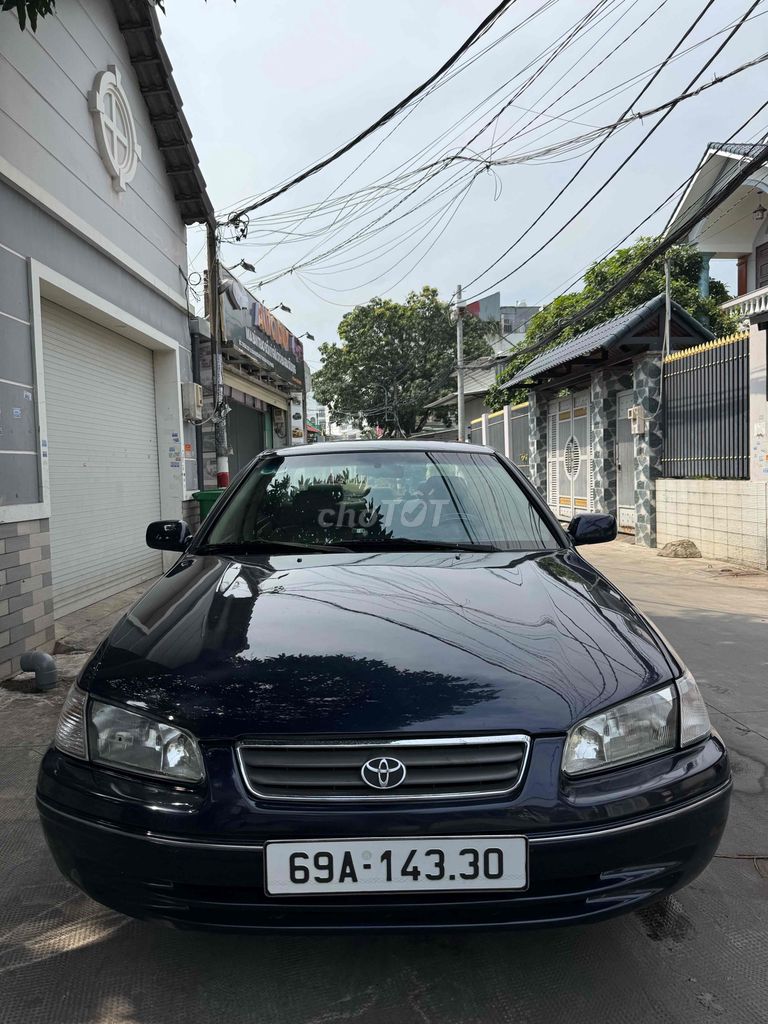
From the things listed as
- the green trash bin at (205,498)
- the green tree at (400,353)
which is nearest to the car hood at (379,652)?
the green trash bin at (205,498)

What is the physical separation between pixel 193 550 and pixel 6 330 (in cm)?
276

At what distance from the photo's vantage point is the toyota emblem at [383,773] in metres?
1.51

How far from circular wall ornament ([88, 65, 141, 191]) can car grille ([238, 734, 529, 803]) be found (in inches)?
259

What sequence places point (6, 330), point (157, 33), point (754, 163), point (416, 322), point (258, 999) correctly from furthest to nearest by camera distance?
point (416, 322), point (157, 33), point (754, 163), point (6, 330), point (258, 999)

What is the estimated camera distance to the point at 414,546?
2.64m

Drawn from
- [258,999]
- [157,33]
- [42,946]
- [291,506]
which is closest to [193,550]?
[291,506]

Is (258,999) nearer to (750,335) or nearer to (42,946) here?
(42,946)

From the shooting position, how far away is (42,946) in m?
1.92

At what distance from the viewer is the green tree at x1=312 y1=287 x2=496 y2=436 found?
35531 mm

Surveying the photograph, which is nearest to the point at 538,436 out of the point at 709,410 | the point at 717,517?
the point at 709,410

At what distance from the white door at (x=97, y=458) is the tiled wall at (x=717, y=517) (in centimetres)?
663

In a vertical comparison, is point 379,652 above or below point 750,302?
below

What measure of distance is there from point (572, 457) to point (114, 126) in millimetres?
10044

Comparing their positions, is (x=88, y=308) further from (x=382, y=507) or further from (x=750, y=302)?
(x=750, y=302)
